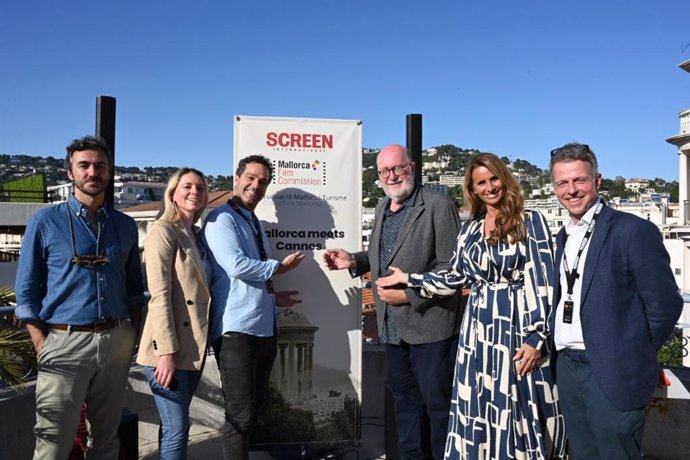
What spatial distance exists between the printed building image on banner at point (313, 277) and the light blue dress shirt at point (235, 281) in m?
0.68

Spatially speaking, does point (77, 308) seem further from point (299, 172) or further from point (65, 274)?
point (299, 172)

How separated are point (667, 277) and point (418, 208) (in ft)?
4.66

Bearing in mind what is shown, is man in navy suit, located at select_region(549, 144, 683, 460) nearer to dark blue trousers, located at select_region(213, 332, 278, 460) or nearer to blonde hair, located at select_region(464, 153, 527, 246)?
blonde hair, located at select_region(464, 153, 527, 246)

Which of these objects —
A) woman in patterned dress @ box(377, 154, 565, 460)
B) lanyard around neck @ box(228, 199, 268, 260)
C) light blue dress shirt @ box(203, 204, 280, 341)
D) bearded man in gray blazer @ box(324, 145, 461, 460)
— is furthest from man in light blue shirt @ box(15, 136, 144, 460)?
woman in patterned dress @ box(377, 154, 565, 460)

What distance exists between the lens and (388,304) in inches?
133

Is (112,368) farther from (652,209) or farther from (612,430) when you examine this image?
(652,209)

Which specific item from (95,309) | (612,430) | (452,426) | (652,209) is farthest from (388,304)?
(652,209)

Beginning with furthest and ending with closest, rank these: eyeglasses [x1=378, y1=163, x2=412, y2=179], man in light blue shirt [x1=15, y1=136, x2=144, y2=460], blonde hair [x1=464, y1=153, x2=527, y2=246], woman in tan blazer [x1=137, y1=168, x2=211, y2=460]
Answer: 1. eyeglasses [x1=378, y1=163, x2=412, y2=179]
2. woman in tan blazer [x1=137, y1=168, x2=211, y2=460]
3. blonde hair [x1=464, y1=153, x2=527, y2=246]
4. man in light blue shirt [x1=15, y1=136, x2=144, y2=460]

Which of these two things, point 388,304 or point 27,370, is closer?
point 27,370

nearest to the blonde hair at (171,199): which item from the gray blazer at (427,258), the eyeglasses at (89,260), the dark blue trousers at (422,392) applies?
the eyeglasses at (89,260)

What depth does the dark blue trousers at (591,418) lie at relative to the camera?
2.29 meters

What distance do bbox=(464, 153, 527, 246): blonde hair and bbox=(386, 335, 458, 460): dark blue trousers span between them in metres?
0.81

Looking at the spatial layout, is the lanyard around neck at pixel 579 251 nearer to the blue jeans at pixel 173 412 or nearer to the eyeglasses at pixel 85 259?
the blue jeans at pixel 173 412

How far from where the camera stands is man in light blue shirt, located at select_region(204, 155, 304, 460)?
3.10 metres
